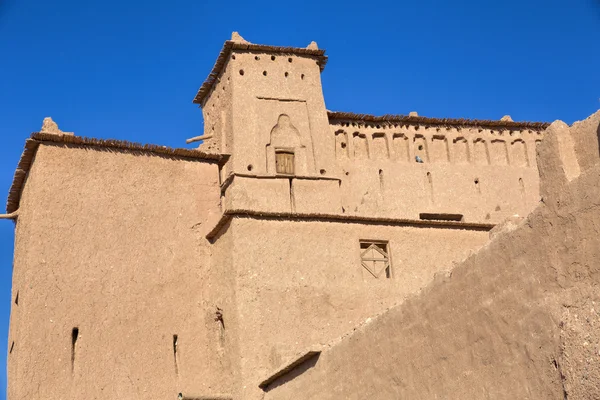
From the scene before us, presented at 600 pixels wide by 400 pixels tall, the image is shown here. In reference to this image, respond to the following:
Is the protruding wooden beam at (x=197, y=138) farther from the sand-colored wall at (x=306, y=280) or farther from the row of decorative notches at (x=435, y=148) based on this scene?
the sand-colored wall at (x=306, y=280)

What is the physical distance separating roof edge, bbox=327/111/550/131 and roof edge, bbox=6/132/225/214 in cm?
290

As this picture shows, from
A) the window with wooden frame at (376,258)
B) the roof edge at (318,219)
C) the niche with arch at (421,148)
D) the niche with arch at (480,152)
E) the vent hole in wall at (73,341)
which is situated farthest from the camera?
the niche with arch at (480,152)

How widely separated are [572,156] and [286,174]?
406 inches

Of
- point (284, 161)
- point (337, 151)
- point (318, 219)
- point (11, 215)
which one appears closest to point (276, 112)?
point (284, 161)

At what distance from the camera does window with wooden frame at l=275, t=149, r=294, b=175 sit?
17.2 metres

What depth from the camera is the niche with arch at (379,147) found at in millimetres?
18547

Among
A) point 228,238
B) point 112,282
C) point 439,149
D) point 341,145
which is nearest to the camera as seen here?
point 112,282

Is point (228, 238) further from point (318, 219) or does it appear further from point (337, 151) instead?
point (337, 151)

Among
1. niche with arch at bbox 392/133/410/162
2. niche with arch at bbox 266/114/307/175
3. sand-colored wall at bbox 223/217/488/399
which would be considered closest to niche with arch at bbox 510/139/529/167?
niche with arch at bbox 392/133/410/162

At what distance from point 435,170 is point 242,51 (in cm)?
479

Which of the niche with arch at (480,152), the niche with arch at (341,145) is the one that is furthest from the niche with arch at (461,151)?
the niche with arch at (341,145)

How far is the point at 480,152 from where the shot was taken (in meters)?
19.3

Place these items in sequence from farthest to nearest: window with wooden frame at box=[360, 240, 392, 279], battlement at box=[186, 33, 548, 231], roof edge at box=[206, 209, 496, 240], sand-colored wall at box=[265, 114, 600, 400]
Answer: battlement at box=[186, 33, 548, 231], window with wooden frame at box=[360, 240, 392, 279], roof edge at box=[206, 209, 496, 240], sand-colored wall at box=[265, 114, 600, 400]

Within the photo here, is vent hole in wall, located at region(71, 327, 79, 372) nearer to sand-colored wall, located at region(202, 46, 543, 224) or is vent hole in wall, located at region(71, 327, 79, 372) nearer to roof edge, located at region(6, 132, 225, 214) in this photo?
roof edge, located at region(6, 132, 225, 214)
